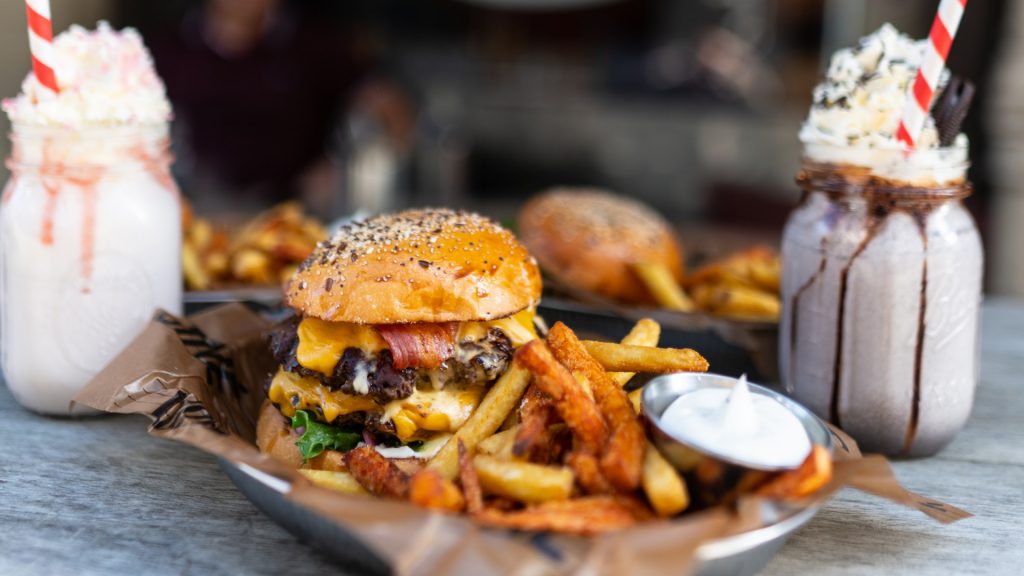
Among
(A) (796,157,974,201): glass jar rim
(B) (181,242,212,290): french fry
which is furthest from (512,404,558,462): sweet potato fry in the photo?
(B) (181,242,212,290): french fry

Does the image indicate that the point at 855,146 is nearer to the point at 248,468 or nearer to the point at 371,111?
the point at 248,468

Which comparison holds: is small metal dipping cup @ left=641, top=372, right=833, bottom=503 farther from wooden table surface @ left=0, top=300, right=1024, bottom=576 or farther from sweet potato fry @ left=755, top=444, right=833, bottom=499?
wooden table surface @ left=0, top=300, right=1024, bottom=576

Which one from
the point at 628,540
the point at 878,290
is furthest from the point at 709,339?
the point at 628,540

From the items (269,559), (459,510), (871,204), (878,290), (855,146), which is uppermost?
(855,146)

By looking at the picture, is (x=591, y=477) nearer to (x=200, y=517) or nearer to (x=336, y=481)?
(x=336, y=481)

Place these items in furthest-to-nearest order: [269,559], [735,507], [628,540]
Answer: [269,559] < [735,507] < [628,540]

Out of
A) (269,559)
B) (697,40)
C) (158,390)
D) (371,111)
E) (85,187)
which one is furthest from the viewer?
(697,40)

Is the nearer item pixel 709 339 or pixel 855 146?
pixel 855 146

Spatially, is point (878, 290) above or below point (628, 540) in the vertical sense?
above
